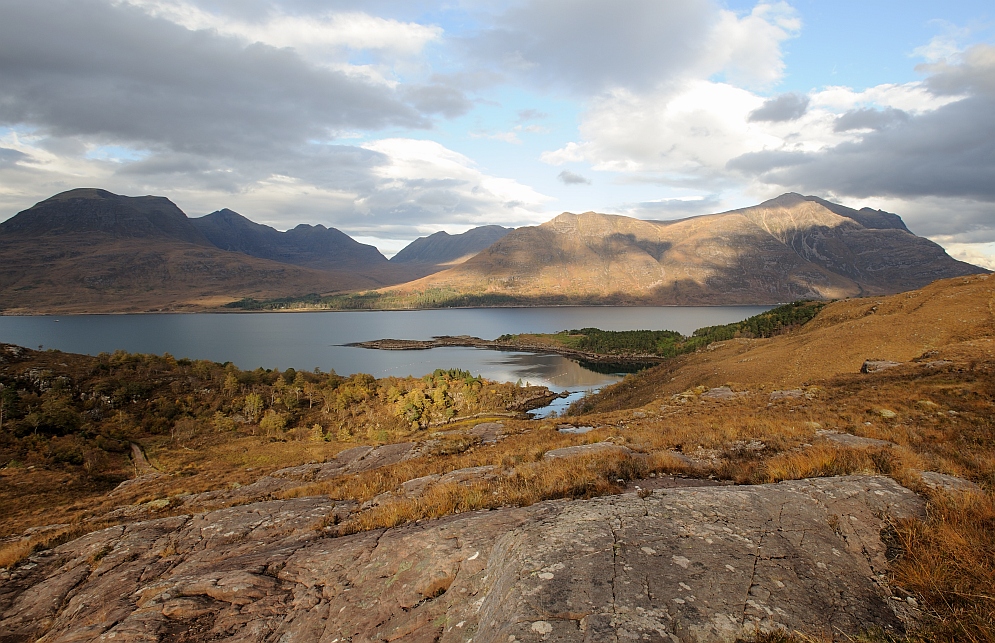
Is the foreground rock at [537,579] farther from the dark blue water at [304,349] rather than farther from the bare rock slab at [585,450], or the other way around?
the dark blue water at [304,349]

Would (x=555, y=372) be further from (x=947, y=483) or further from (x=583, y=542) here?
(x=583, y=542)

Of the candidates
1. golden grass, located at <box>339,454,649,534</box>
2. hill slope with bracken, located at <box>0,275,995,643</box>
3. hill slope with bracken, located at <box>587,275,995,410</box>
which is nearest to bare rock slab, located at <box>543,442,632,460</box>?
hill slope with bracken, located at <box>0,275,995,643</box>

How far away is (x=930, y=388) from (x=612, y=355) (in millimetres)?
105735

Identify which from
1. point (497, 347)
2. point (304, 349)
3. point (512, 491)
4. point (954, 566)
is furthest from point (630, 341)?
point (954, 566)

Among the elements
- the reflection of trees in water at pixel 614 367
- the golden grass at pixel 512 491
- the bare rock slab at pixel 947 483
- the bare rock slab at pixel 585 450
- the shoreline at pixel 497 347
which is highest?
the bare rock slab at pixel 947 483

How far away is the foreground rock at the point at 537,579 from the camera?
4289 millimetres

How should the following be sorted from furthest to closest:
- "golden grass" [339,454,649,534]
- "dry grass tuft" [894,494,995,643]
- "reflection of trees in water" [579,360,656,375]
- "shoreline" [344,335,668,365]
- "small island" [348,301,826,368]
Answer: "shoreline" [344,335,668,365] → "reflection of trees in water" [579,360,656,375] → "small island" [348,301,826,368] → "golden grass" [339,454,649,534] → "dry grass tuft" [894,494,995,643]

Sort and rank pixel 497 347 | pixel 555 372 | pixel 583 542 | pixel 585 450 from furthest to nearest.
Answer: pixel 497 347 < pixel 555 372 < pixel 585 450 < pixel 583 542

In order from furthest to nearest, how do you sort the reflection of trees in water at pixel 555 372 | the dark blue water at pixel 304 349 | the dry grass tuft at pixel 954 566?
the dark blue water at pixel 304 349 < the reflection of trees in water at pixel 555 372 < the dry grass tuft at pixel 954 566

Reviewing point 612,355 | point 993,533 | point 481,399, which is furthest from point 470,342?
point 993,533

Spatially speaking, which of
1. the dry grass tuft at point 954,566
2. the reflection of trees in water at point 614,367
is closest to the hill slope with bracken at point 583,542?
the dry grass tuft at point 954,566

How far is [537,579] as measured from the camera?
4812mm

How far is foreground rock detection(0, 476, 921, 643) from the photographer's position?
169 inches

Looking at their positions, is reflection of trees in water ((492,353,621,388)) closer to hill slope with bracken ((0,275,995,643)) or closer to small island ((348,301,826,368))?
small island ((348,301,826,368))
